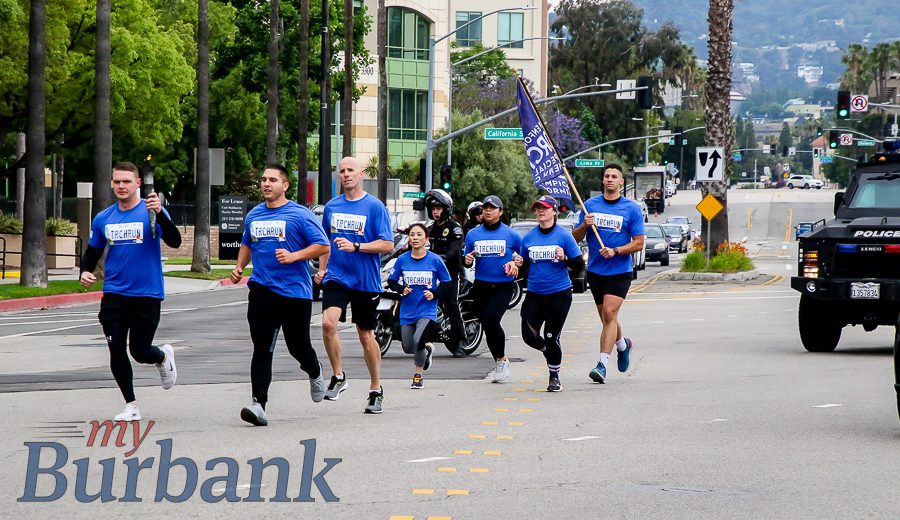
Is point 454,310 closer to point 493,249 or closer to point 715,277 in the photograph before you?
point 493,249

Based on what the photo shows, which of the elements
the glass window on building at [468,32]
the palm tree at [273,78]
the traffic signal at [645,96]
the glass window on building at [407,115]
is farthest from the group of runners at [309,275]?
the glass window on building at [468,32]

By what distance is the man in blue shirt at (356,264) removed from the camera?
12.2 m

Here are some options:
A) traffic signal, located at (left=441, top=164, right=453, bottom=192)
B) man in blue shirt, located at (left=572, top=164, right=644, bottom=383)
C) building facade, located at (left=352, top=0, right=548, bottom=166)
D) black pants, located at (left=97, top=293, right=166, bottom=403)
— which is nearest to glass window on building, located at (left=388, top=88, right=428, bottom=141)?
building facade, located at (left=352, top=0, right=548, bottom=166)

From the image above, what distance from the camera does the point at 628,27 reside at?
10938 cm

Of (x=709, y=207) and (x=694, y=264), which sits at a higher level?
(x=709, y=207)

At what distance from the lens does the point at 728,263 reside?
37.9 metres

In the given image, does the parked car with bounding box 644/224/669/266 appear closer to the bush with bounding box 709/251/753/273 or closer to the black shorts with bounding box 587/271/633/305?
the bush with bounding box 709/251/753/273

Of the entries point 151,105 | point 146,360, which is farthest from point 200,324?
point 151,105

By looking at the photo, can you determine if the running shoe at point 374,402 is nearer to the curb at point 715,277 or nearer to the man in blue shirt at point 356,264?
the man in blue shirt at point 356,264

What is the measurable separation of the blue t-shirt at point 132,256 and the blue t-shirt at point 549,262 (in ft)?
13.2

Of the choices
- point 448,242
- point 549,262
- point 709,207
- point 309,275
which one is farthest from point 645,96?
point 309,275

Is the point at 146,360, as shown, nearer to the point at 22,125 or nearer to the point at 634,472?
the point at 634,472

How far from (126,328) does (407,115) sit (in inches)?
2868

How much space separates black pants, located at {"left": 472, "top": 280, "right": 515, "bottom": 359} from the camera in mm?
14758
